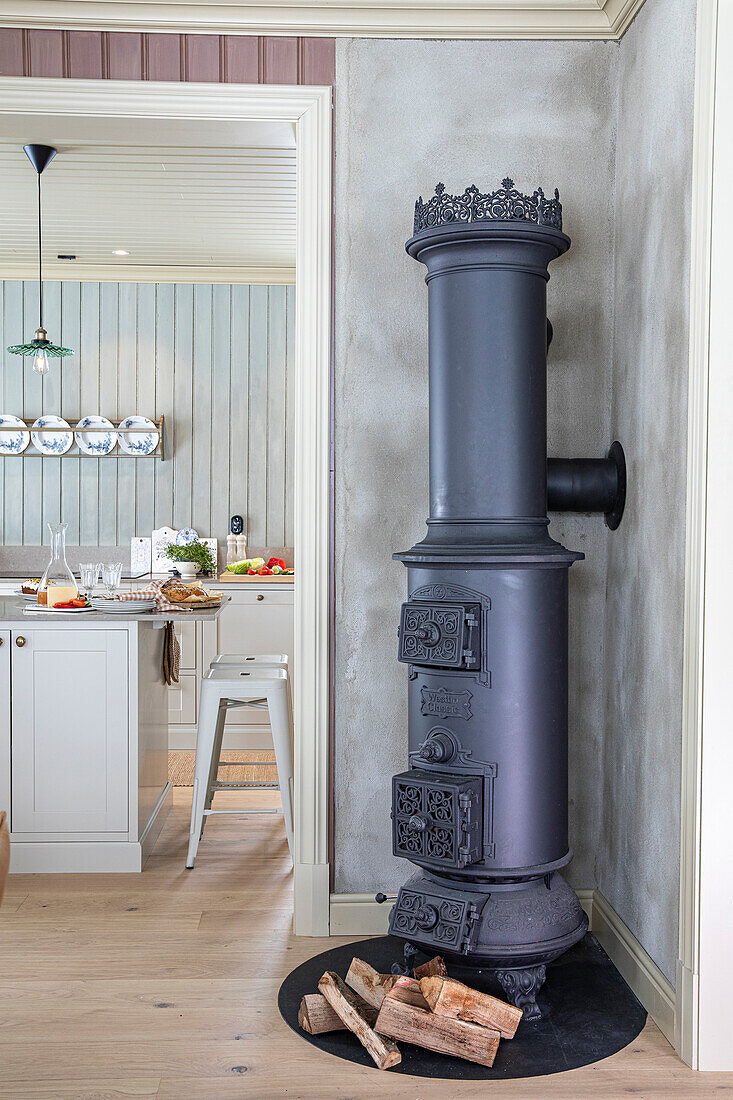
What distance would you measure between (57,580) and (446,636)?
73.6 inches

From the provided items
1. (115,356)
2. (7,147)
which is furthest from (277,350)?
(7,147)

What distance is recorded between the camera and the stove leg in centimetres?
232

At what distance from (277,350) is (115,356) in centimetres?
98

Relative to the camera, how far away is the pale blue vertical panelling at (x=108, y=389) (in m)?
5.87

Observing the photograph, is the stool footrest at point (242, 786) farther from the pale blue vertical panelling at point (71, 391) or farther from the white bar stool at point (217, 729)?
the pale blue vertical panelling at point (71, 391)

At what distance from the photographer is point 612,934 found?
2.71m

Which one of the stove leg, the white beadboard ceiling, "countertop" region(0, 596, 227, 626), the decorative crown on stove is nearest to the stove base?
the stove leg

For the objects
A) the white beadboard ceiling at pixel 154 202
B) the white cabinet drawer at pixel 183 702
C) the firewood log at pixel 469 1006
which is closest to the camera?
the firewood log at pixel 469 1006

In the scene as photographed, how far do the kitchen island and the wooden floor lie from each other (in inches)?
4.7

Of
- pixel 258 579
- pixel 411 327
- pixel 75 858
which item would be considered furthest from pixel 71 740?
pixel 258 579

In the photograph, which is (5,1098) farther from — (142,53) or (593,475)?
(142,53)

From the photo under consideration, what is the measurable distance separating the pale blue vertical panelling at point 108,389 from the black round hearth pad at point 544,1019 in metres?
3.75

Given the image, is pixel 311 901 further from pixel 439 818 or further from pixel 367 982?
pixel 439 818

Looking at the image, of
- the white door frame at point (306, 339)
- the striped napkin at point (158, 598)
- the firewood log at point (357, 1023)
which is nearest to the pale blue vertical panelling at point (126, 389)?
the striped napkin at point (158, 598)
